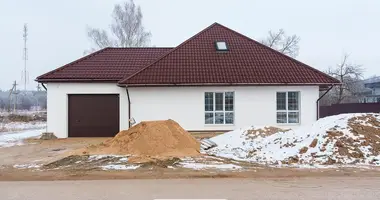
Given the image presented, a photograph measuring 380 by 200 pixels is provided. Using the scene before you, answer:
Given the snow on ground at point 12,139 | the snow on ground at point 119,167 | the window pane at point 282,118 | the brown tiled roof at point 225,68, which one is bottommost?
the snow on ground at point 12,139

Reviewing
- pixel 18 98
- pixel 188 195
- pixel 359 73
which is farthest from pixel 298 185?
pixel 18 98

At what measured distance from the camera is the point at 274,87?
59.2 ft

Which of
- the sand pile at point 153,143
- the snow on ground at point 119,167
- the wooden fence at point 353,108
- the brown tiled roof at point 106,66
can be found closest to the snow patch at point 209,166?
the snow on ground at point 119,167

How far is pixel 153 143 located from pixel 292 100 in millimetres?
9147

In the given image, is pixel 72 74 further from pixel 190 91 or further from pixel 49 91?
pixel 190 91

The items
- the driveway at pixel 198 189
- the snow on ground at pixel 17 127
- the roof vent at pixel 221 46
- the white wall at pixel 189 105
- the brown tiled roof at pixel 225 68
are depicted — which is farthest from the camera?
the snow on ground at pixel 17 127

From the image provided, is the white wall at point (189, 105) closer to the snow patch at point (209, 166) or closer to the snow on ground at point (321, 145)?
the snow on ground at point (321, 145)

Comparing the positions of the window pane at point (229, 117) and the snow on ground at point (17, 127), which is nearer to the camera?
the window pane at point (229, 117)

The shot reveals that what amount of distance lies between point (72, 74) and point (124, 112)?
11.1ft

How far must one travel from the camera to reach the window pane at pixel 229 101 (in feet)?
59.3

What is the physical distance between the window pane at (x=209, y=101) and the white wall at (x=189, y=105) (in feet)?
0.82

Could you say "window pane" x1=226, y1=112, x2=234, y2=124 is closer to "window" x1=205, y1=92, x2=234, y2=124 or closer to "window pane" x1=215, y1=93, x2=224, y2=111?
"window" x1=205, y1=92, x2=234, y2=124

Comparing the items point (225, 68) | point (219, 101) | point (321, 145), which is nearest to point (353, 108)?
point (225, 68)

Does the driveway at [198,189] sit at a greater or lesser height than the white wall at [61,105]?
lesser
